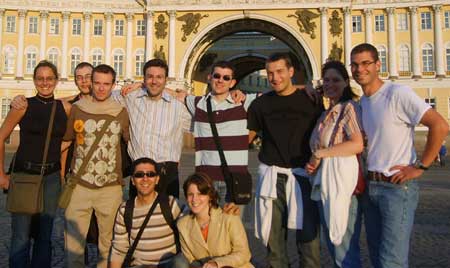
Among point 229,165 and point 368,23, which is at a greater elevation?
point 368,23

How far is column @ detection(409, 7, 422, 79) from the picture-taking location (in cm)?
3544

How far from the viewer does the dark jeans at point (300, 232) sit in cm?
426

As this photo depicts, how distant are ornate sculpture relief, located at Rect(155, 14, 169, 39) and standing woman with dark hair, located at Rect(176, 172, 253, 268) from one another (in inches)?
1355

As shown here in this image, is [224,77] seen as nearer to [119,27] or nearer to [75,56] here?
[119,27]

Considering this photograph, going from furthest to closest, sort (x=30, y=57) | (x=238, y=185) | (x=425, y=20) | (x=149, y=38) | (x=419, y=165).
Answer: (x=30, y=57), (x=149, y=38), (x=425, y=20), (x=238, y=185), (x=419, y=165)

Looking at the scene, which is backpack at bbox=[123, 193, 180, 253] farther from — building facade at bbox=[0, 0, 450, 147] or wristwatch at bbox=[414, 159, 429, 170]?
building facade at bbox=[0, 0, 450, 147]

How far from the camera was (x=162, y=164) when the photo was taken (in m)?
4.89

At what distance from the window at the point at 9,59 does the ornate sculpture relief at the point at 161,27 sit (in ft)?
43.1

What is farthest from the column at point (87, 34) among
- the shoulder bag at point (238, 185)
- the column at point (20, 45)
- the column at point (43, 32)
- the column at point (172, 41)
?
the shoulder bag at point (238, 185)

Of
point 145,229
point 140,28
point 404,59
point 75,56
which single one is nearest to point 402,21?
point 404,59

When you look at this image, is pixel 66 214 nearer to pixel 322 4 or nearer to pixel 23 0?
pixel 322 4

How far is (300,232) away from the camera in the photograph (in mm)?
4305

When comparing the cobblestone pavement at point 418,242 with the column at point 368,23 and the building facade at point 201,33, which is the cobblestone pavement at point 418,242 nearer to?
the building facade at point 201,33

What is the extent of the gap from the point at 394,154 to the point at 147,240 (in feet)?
8.24
